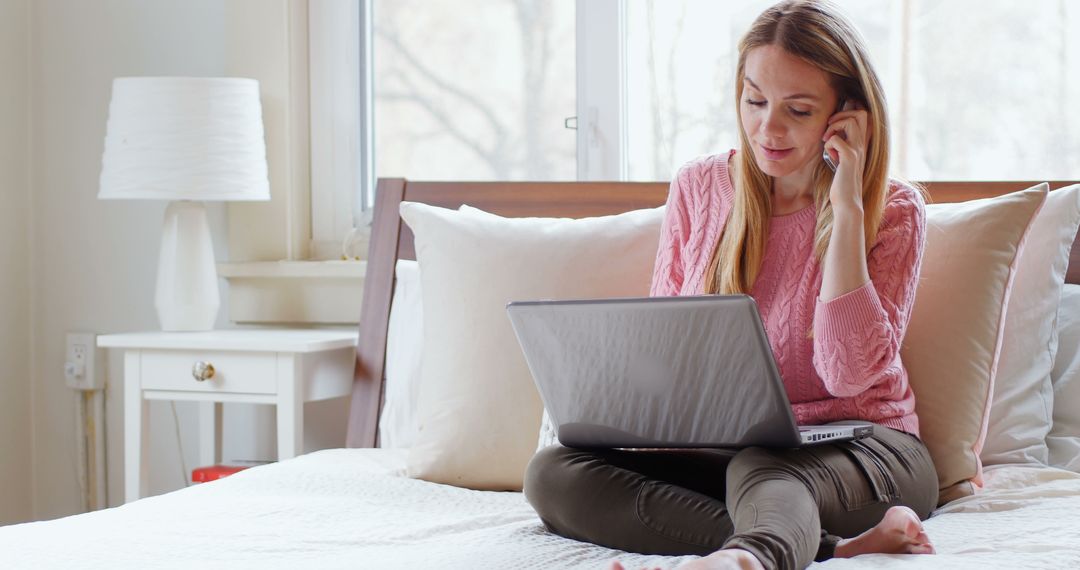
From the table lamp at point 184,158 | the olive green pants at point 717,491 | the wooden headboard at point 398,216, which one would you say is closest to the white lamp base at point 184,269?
the table lamp at point 184,158

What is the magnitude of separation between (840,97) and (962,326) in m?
0.36

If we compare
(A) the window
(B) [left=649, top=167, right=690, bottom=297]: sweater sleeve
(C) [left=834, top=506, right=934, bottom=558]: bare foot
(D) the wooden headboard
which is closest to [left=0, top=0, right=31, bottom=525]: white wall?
(A) the window

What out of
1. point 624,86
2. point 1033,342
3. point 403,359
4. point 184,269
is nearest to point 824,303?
point 1033,342

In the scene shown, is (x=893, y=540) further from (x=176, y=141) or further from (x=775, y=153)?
(x=176, y=141)

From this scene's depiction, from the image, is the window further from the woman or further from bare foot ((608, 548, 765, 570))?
bare foot ((608, 548, 765, 570))

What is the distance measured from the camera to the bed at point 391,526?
3.78 ft

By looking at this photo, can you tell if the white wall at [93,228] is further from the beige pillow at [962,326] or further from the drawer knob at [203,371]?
the beige pillow at [962,326]

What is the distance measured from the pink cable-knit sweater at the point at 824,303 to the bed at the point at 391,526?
180mm

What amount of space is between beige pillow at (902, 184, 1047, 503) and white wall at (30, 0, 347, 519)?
1513mm

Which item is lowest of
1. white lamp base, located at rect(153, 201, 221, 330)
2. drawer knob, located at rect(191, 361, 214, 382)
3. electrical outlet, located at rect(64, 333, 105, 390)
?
electrical outlet, located at rect(64, 333, 105, 390)

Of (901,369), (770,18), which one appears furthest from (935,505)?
(770,18)

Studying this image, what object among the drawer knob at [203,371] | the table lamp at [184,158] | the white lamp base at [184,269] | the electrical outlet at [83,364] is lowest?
the electrical outlet at [83,364]

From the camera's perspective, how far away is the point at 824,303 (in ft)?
4.36

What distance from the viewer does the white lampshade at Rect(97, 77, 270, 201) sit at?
7.15ft
